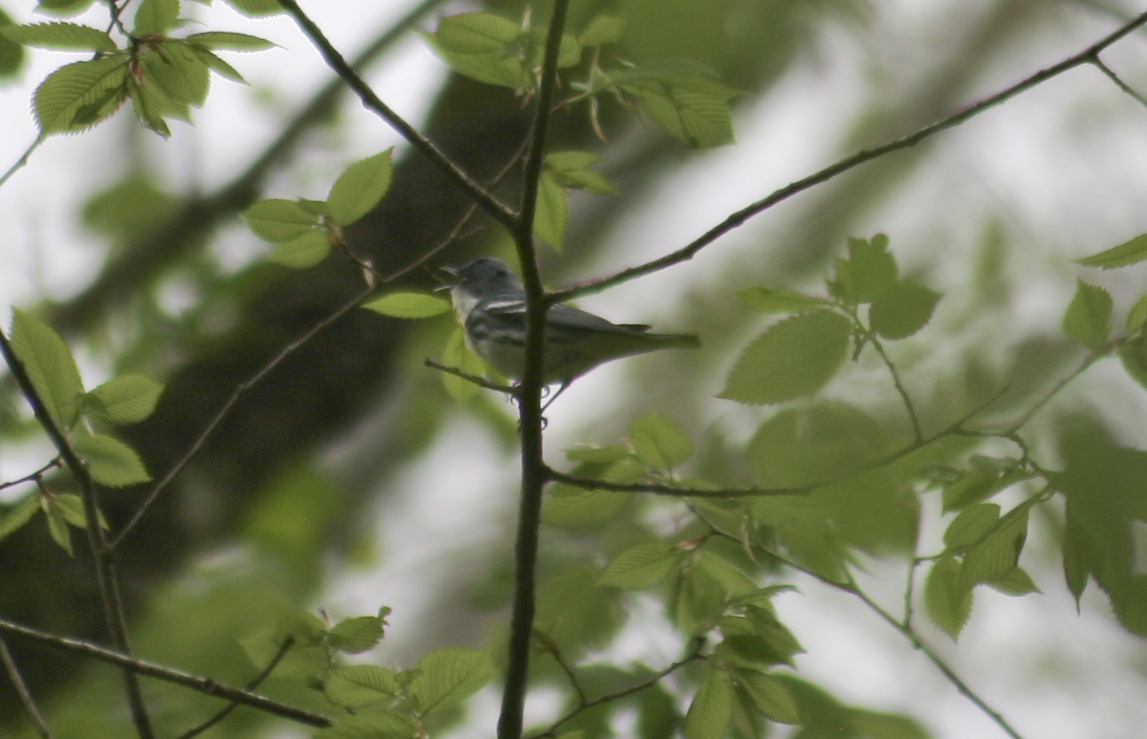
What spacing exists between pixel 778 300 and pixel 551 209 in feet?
1.28

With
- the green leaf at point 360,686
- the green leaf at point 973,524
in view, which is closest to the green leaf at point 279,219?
the green leaf at point 360,686

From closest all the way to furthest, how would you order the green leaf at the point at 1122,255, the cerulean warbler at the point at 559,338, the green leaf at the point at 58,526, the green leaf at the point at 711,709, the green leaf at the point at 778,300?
1. the green leaf at the point at 1122,255
2. the green leaf at the point at 778,300
3. the green leaf at the point at 711,709
4. the green leaf at the point at 58,526
5. the cerulean warbler at the point at 559,338

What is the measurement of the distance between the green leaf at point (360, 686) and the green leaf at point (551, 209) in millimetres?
667

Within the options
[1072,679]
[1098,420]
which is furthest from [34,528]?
[1072,679]

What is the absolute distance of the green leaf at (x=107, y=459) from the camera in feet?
5.40

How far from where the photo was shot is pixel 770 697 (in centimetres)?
149

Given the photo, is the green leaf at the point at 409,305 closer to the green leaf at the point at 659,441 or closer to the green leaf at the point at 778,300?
the green leaf at the point at 659,441

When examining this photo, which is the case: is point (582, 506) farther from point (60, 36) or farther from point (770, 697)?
point (60, 36)

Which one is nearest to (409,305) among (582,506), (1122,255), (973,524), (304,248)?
(304,248)

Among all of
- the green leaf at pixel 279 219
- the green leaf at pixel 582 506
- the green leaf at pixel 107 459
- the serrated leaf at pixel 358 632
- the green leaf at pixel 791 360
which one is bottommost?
the serrated leaf at pixel 358 632

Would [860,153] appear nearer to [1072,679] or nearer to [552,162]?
[552,162]

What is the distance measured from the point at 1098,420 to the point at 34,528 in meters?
3.51

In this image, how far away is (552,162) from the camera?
60.4 inches

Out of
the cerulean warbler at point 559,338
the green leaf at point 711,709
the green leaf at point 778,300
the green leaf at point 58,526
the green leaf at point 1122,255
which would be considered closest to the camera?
the green leaf at point 1122,255
